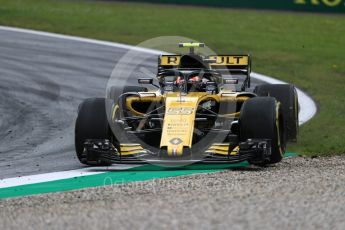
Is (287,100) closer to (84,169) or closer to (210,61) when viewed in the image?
(210,61)

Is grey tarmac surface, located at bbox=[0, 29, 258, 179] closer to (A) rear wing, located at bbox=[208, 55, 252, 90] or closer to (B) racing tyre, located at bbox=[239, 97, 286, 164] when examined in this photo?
(B) racing tyre, located at bbox=[239, 97, 286, 164]

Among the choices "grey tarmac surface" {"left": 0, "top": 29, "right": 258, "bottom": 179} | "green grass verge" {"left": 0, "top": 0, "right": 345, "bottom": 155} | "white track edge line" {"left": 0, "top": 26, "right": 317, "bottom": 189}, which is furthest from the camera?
"green grass verge" {"left": 0, "top": 0, "right": 345, "bottom": 155}

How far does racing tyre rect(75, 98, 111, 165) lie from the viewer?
1250cm

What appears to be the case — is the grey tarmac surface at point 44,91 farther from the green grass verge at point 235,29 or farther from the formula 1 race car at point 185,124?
the green grass verge at point 235,29

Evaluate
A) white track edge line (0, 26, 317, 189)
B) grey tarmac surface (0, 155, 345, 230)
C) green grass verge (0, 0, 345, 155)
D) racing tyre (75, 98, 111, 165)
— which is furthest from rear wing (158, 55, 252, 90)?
green grass verge (0, 0, 345, 155)

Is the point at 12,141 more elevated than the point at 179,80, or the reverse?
the point at 179,80

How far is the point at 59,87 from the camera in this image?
66.9ft

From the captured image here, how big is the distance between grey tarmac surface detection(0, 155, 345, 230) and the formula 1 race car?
33.6 inches

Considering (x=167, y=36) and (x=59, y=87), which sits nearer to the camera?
(x=59, y=87)

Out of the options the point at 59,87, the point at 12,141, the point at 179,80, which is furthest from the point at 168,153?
the point at 59,87

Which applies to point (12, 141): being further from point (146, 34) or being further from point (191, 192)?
point (146, 34)

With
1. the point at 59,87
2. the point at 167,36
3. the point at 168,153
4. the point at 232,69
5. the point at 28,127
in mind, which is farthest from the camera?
the point at 167,36

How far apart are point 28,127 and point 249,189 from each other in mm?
7211

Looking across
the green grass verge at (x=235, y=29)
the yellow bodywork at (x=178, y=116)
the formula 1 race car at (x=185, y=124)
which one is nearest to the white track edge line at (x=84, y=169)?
the green grass verge at (x=235, y=29)
